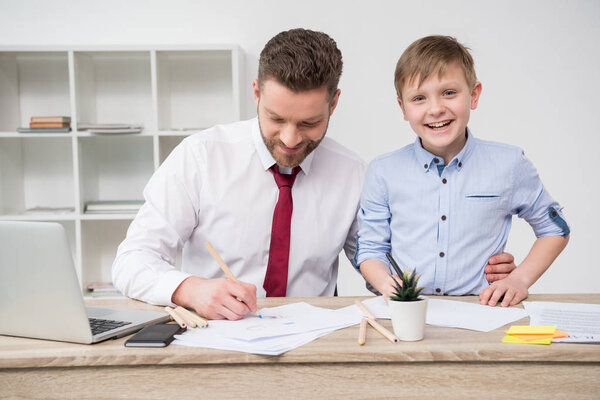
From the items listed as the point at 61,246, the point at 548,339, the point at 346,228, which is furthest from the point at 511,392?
the point at 346,228

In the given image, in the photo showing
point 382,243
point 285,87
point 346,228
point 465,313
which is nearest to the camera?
point 465,313

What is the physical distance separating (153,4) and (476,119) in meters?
2.14

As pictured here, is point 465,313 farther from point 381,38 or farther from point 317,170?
point 381,38

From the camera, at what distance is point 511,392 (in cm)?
94

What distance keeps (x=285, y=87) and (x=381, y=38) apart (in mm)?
2081

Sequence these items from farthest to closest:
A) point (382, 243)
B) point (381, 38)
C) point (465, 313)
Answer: point (381, 38)
point (382, 243)
point (465, 313)

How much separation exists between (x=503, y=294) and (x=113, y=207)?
7.95 ft

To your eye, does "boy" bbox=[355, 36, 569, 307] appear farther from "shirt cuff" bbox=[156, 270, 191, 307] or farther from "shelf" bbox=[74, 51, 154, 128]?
"shelf" bbox=[74, 51, 154, 128]

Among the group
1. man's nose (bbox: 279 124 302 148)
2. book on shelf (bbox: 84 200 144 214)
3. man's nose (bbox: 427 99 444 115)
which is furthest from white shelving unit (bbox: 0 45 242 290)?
man's nose (bbox: 427 99 444 115)

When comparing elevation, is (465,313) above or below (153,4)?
below

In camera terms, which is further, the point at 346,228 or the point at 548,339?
Result: the point at 346,228

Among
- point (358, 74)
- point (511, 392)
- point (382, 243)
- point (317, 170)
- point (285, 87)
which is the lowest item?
point (511, 392)

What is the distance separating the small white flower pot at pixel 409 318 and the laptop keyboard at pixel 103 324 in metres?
0.55

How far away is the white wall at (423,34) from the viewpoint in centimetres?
334
